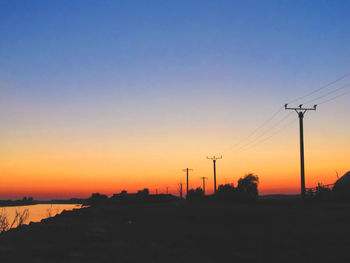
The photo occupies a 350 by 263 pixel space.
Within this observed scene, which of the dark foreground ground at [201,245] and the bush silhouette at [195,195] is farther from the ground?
the dark foreground ground at [201,245]

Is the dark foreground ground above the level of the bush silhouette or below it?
above

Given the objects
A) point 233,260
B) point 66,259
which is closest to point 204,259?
point 233,260

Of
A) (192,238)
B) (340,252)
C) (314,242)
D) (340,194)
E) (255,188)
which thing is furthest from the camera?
(255,188)

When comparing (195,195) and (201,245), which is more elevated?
(201,245)

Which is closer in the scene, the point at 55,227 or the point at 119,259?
the point at 119,259

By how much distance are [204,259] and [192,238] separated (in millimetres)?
4019

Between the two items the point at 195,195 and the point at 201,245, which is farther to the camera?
the point at 195,195

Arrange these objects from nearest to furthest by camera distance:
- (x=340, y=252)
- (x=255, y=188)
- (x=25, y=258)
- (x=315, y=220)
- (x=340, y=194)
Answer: (x=25, y=258), (x=340, y=252), (x=315, y=220), (x=340, y=194), (x=255, y=188)

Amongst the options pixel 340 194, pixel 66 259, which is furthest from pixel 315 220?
pixel 340 194

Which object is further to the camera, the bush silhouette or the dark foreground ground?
the bush silhouette

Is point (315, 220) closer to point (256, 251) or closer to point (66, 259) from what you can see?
point (256, 251)

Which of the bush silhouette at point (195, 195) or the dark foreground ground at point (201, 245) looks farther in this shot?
the bush silhouette at point (195, 195)

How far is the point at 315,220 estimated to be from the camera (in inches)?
706

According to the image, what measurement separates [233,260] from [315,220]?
8.76 metres
